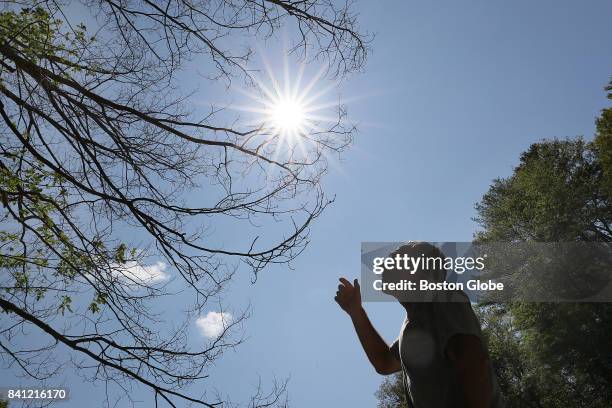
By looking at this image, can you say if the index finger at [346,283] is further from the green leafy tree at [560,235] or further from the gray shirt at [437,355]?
the green leafy tree at [560,235]

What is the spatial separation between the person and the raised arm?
18 centimetres

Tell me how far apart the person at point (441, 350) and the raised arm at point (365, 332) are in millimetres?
182

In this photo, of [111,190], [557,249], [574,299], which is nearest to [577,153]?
[557,249]

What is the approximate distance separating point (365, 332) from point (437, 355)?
0.53 meters

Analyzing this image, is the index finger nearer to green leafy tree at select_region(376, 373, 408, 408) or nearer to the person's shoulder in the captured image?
the person's shoulder

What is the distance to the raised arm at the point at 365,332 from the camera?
175 cm

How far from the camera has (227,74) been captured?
4438mm

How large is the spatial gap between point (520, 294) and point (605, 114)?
7.39 metres

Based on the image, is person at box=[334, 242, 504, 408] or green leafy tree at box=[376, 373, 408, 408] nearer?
person at box=[334, 242, 504, 408]

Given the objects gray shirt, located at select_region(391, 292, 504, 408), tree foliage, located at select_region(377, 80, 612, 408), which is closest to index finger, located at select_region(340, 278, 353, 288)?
gray shirt, located at select_region(391, 292, 504, 408)

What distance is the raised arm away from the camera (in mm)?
1745

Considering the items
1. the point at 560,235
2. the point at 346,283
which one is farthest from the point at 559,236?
the point at 346,283

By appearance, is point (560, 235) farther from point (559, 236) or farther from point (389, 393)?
point (389, 393)

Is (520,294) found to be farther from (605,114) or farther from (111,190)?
(111,190)
